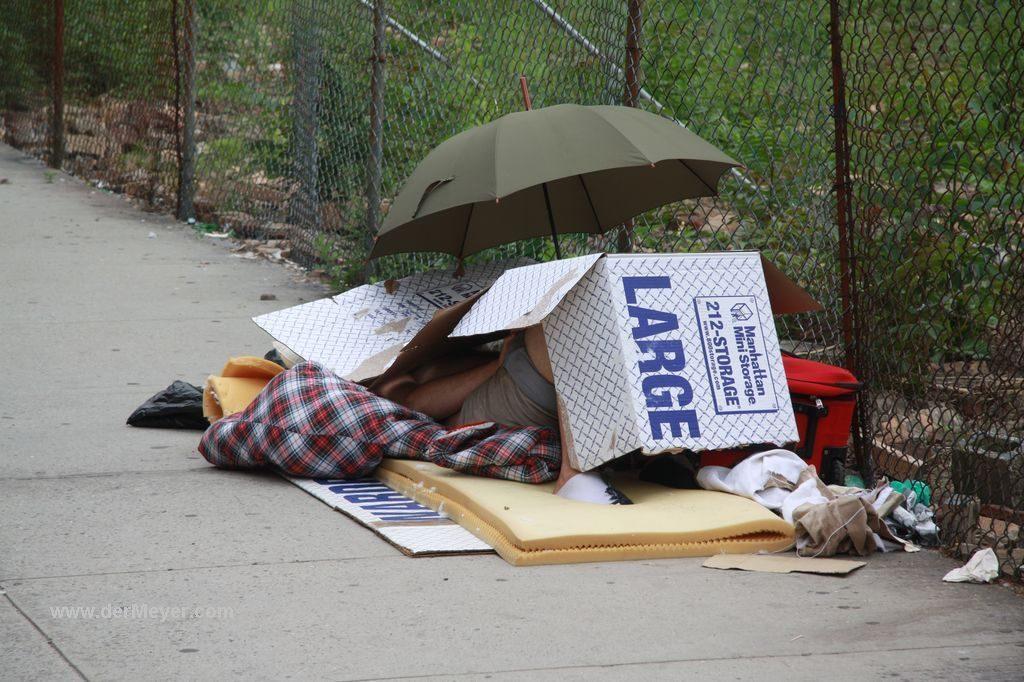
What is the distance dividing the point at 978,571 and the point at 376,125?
4.92 metres

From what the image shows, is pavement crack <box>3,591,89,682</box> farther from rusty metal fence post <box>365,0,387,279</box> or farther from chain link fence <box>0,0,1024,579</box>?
rusty metal fence post <box>365,0,387,279</box>

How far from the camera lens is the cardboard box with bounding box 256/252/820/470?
411cm

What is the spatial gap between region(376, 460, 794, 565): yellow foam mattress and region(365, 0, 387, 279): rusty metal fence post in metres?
3.71

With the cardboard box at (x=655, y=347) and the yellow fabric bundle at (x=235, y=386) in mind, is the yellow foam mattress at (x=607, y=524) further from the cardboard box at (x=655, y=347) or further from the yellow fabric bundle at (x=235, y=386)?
the yellow fabric bundle at (x=235, y=386)

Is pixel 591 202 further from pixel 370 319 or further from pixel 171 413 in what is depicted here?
pixel 171 413

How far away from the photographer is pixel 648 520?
154 inches

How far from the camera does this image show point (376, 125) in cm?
761

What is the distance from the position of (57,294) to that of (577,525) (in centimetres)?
508

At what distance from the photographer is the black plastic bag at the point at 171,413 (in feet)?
17.4

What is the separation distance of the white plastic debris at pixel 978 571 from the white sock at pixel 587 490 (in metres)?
1.05

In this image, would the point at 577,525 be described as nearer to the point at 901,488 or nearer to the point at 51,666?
the point at 901,488
